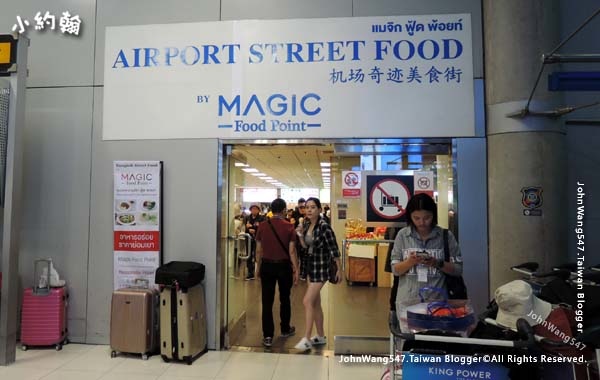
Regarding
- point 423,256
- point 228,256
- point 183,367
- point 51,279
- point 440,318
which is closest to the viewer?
point 440,318

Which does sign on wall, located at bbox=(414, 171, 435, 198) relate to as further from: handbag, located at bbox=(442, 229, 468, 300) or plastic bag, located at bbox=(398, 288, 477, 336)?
plastic bag, located at bbox=(398, 288, 477, 336)

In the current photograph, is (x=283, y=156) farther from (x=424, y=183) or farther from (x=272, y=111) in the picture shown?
(x=424, y=183)

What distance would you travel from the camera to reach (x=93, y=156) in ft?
13.6

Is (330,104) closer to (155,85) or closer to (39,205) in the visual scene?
(155,85)

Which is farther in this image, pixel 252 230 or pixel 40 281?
pixel 252 230

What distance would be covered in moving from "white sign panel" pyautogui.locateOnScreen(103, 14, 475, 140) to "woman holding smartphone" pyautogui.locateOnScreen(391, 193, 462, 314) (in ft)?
4.91

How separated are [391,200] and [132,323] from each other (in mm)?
2788

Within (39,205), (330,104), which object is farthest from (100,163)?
(330,104)

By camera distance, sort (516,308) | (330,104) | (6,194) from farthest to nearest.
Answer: (330,104), (6,194), (516,308)

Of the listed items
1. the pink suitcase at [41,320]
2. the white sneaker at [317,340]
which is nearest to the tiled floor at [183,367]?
the pink suitcase at [41,320]

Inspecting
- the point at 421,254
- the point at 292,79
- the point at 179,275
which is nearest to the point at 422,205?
the point at 421,254

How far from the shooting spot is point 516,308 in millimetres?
1805

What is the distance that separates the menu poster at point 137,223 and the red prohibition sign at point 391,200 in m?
2.25

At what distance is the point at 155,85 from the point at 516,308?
3.83 metres
